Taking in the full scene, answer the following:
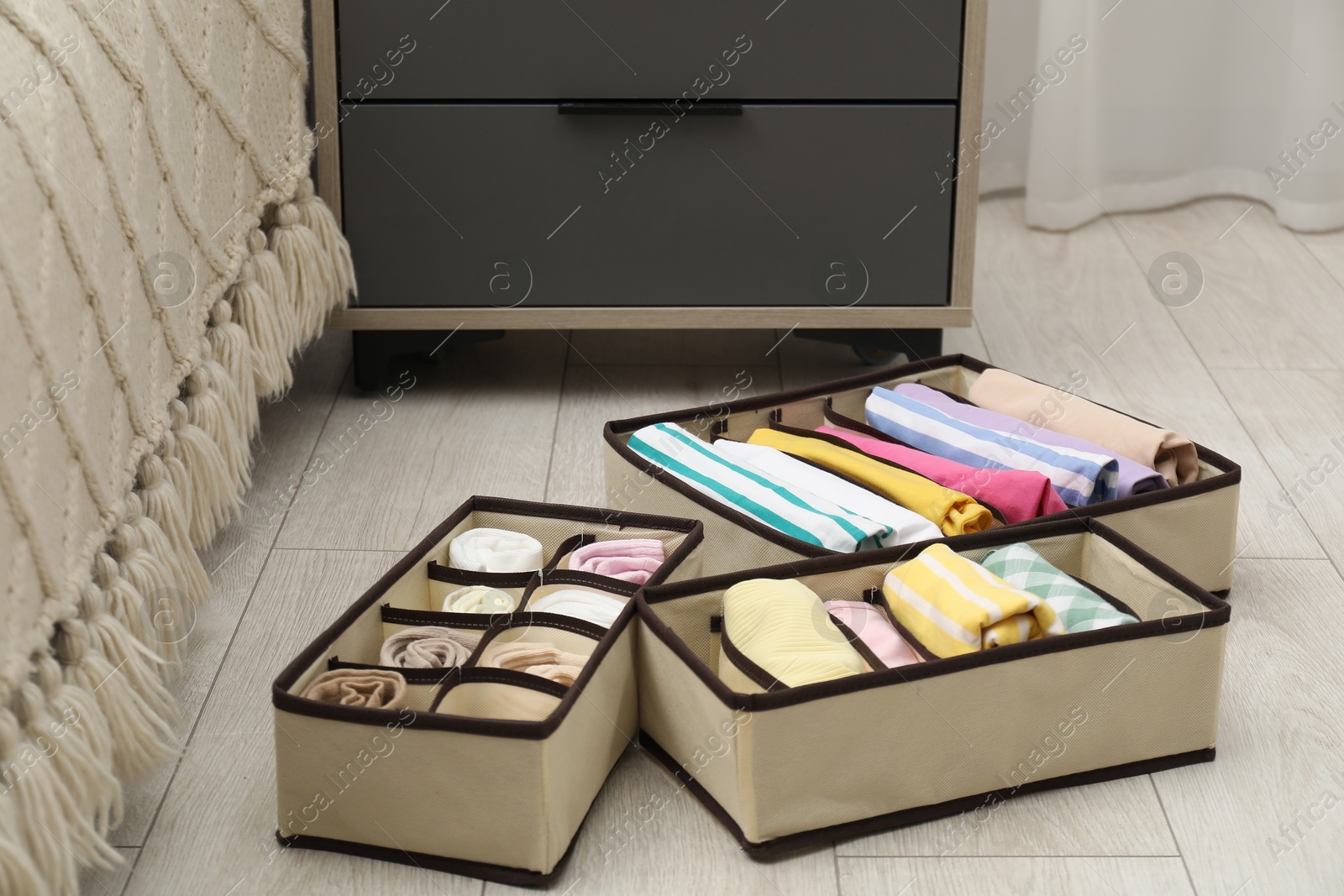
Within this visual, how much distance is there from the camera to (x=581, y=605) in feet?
3.07

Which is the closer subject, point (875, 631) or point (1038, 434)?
point (875, 631)

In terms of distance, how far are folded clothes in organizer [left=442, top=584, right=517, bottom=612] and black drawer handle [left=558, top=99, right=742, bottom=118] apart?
622 millimetres

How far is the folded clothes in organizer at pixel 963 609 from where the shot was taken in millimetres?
867

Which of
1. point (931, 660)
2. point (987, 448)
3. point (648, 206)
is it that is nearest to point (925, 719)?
point (931, 660)

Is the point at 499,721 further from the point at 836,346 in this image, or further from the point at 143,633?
the point at 836,346

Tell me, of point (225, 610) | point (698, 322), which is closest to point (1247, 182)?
point (698, 322)

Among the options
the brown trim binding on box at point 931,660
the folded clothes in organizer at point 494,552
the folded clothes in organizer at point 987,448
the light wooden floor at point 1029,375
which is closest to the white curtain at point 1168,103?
the light wooden floor at point 1029,375

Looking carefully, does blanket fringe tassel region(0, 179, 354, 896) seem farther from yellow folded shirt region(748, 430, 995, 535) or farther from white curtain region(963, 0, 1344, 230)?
white curtain region(963, 0, 1344, 230)

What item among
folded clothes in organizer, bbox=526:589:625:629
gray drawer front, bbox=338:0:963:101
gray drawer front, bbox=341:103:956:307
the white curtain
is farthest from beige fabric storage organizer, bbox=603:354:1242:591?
the white curtain

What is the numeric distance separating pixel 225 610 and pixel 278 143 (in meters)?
0.46

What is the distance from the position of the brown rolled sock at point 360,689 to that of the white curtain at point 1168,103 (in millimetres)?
1578

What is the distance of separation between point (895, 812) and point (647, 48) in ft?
2.84

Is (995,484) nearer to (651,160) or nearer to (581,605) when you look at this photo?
(581,605)

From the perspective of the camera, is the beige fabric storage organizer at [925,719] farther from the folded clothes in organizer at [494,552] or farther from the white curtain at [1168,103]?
the white curtain at [1168,103]
